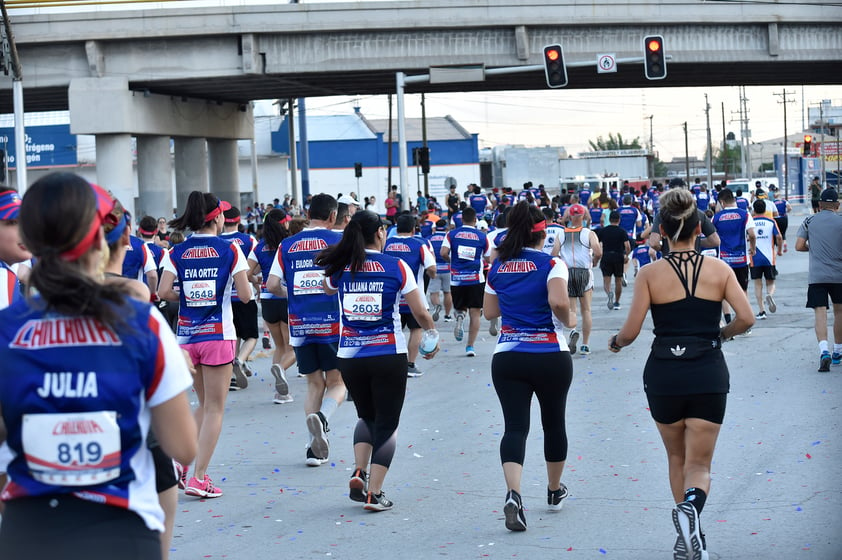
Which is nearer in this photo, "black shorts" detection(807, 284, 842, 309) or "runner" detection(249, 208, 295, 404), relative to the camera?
"black shorts" detection(807, 284, 842, 309)

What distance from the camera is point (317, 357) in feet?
28.4

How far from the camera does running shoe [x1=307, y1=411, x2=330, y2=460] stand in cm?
800

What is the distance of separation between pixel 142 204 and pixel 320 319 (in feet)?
82.6

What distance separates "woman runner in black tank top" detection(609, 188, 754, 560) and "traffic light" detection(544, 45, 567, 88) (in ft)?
71.2

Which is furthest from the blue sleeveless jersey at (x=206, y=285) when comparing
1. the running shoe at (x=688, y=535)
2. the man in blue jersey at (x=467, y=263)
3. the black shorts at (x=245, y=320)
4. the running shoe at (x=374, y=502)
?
the man in blue jersey at (x=467, y=263)

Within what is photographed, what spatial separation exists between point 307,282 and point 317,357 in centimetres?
61

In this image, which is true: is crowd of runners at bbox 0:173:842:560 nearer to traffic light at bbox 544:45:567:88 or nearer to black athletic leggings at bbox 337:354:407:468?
black athletic leggings at bbox 337:354:407:468

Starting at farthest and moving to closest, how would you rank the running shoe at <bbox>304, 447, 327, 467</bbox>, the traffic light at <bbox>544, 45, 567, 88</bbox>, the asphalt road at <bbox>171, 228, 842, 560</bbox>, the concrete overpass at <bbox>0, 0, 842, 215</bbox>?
the concrete overpass at <bbox>0, 0, 842, 215</bbox>
the traffic light at <bbox>544, 45, 567, 88</bbox>
the running shoe at <bbox>304, 447, 327, 467</bbox>
the asphalt road at <bbox>171, 228, 842, 560</bbox>

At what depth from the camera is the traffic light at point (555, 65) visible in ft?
88.2

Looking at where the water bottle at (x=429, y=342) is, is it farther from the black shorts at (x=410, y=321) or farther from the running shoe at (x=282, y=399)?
the black shorts at (x=410, y=321)

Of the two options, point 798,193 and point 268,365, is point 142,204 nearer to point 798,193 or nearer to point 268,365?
point 268,365

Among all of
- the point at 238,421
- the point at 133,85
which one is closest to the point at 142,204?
the point at 133,85

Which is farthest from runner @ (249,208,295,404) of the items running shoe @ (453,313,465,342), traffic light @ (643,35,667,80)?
traffic light @ (643,35,667,80)

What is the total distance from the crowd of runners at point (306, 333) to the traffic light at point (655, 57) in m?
9.95
